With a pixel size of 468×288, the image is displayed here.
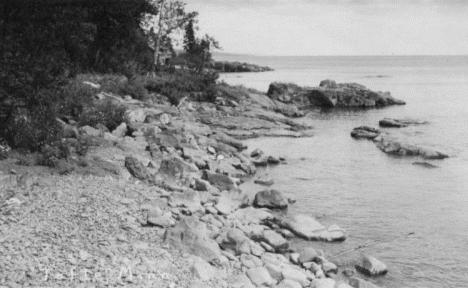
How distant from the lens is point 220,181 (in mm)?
15766

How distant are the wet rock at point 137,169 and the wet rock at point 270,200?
3.73 m

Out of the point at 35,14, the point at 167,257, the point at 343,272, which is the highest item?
the point at 35,14

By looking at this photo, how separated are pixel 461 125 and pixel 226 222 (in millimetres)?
29173

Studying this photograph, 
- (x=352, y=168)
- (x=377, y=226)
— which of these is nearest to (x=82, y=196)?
(x=377, y=226)

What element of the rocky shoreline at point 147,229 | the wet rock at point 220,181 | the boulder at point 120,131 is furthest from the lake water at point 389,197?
the boulder at point 120,131

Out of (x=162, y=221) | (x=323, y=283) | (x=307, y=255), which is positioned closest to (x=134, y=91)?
(x=162, y=221)

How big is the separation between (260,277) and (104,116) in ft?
37.0

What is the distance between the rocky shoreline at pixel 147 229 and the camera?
8023 millimetres

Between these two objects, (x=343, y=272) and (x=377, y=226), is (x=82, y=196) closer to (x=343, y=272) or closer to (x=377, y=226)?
(x=343, y=272)

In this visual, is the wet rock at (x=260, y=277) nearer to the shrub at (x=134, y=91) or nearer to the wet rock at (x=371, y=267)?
the wet rock at (x=371, y=267)

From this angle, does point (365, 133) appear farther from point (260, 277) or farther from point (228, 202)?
point (260, 277)

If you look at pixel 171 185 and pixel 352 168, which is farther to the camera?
pixel 352 168

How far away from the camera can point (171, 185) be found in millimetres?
13422

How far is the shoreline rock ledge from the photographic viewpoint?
48375 millimetres
